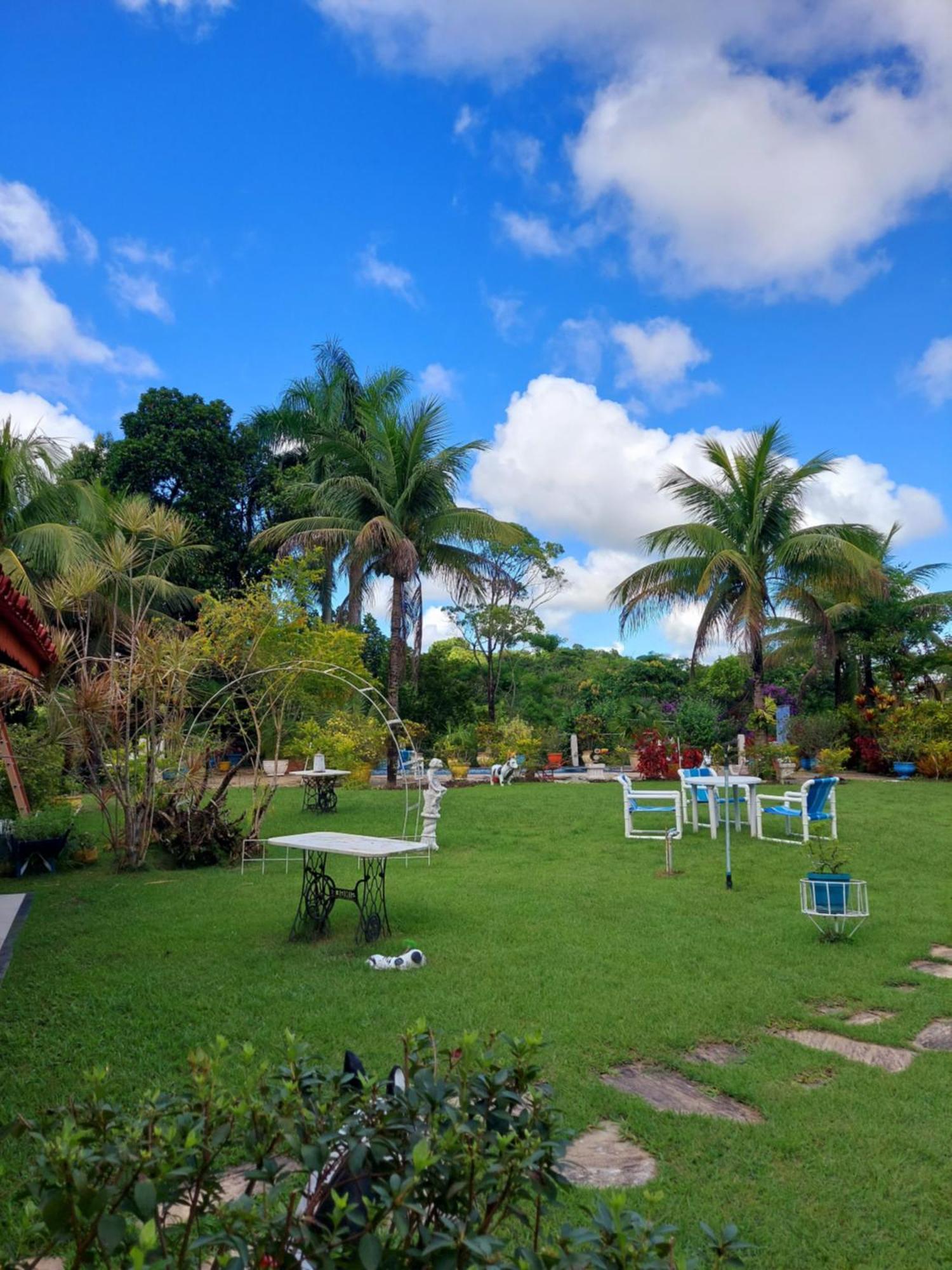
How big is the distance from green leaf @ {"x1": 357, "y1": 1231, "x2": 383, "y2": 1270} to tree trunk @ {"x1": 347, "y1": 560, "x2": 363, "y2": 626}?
16.6 metres

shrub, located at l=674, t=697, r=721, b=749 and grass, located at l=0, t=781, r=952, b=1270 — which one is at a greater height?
shrub, located at l=674, t=697, r=721, b=749

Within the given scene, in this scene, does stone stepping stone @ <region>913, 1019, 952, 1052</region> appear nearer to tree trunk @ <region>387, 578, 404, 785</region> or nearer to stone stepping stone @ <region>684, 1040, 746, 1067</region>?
stone stepping stone @ <region>684, 1040, 746, 1067</region>

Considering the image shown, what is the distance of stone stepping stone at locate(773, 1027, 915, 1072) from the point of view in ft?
13.4

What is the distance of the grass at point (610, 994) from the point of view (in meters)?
3.02

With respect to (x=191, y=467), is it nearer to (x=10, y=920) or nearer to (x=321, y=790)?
(x=321, y=790)

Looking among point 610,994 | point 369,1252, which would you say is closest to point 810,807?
point 610,994

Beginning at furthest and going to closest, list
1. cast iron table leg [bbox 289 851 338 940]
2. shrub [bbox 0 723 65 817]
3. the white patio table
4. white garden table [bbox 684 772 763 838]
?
the white patio table
shrub [bbox 0 723 65 817]
white garden table [bbox 684 772 763 838]
cast iron table leg [bbox 289 851 338 940]

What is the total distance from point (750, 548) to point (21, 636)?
1595 centimetres

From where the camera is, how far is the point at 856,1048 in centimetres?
428

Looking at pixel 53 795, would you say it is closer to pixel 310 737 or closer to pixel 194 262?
pixel 310 737

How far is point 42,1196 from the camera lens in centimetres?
132

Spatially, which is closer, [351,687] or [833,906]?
[833,906]

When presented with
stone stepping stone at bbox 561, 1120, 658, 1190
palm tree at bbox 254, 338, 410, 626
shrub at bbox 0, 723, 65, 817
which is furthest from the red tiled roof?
palm tree at bbox 254, 338, 410, 626

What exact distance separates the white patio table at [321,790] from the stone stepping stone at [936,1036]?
917 cm
